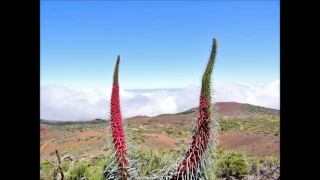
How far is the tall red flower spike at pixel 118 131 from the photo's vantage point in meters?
1.59

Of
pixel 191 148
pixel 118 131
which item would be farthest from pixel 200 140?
pixel 118 131

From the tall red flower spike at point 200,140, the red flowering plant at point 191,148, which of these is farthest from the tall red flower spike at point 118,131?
the tall red flower spike at point 200,140

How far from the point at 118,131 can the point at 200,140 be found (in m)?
0.47

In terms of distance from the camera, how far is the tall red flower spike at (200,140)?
155cm

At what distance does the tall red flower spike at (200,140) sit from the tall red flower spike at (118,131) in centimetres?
31

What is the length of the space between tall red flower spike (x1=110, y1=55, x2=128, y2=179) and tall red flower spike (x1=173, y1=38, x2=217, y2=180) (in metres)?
0.31

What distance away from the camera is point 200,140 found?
1.66 meters

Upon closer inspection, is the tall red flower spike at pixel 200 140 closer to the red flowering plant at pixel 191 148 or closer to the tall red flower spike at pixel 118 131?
the red flowering plant at pixel 191 148

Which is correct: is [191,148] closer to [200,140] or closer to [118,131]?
[200,140]

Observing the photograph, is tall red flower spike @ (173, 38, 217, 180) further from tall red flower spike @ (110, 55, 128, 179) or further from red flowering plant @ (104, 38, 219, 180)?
tall red flower spike @ (110, 55, 128, 179)
